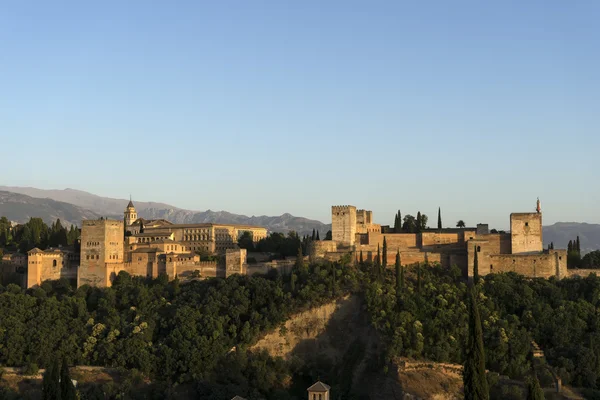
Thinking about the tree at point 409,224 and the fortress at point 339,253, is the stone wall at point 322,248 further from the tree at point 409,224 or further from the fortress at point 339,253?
the tree at point 409,224

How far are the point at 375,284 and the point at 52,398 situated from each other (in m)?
21.3

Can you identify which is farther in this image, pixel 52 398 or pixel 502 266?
pixel 502 266

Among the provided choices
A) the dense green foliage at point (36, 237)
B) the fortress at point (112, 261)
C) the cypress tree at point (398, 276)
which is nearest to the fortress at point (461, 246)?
the cypress tree at point (398, 276)

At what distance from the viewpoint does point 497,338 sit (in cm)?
4447

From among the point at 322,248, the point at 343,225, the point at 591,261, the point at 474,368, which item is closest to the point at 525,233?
the point at 591,261

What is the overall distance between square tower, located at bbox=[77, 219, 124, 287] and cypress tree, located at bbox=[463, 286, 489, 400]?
28682 mm

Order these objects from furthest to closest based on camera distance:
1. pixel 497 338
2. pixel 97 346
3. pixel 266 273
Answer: pixel 266 273 < pixel 97 346 < pixel 497 338

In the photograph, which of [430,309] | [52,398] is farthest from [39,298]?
[430,309]

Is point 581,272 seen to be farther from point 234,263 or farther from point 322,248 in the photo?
point 234,263

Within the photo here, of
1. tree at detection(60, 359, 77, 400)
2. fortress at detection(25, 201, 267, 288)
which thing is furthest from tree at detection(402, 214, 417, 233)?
tree at detection(60, 359, 77, 400)

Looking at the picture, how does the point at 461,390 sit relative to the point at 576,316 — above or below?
below

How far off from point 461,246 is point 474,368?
66.2ft

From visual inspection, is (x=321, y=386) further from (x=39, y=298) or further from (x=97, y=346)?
(x=39, y=298)

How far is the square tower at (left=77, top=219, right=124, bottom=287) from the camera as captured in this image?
56031mm
